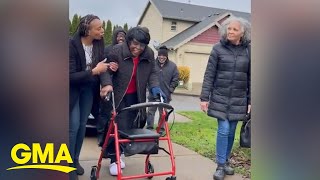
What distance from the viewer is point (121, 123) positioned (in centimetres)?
363

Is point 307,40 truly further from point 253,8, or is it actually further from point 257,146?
point 257,146

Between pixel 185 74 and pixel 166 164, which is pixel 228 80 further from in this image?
pixel 185 74

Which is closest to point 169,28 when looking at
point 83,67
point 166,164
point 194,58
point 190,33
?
point 190,33

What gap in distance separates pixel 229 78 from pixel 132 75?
3.23ft

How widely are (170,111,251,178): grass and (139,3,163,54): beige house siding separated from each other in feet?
58.1

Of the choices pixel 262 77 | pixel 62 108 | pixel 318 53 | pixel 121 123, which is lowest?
pixel 121 123

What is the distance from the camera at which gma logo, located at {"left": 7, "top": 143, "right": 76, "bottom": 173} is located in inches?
73.5

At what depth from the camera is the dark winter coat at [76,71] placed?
10.8 ft

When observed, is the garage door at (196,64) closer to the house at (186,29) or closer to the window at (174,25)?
the house at (186,29)

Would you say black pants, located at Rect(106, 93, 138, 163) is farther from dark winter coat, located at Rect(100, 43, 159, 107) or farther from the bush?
the bush

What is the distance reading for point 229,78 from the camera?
3746 millimetres

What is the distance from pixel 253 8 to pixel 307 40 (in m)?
0.30

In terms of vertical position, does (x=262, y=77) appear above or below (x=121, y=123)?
above

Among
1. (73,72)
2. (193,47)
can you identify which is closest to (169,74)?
(73,72)
